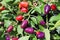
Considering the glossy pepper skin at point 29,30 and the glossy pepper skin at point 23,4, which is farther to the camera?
the glossy pepper skin at point 23,4

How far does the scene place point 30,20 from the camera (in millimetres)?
1923

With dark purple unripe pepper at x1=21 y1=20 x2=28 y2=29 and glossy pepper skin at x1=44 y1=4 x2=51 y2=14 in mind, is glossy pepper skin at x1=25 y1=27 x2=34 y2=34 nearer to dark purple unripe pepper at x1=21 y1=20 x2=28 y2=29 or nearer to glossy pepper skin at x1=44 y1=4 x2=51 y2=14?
dark purple unripe pepper at x1=21 y1=20 x2=28 y2=29

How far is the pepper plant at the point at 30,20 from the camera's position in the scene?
1819 millimetres

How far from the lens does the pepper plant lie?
5.97 ft

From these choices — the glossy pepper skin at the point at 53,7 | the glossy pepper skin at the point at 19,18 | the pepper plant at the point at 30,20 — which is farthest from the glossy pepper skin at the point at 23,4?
the glossy pepper skin at the point at 53,7

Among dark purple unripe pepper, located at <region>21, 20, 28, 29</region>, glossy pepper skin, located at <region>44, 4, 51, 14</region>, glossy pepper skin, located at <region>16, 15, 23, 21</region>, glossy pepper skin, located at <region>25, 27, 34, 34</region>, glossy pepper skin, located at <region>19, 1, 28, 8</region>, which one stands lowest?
glossy pepper skin, located at <region>25, 27, 34, 34</region>

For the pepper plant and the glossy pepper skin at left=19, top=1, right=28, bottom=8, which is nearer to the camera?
the pepper plant

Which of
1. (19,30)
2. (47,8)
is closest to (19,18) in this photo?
(19,30)

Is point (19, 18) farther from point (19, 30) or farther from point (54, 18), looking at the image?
point (54, 18)

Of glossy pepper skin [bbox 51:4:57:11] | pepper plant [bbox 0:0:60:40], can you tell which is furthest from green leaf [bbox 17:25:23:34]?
glossy pepper skin [bbox 51:4:57:11]

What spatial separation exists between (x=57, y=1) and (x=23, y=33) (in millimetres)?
361

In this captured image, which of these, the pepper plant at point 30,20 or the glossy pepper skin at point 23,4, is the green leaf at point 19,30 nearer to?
the pepper plant at point 30,20

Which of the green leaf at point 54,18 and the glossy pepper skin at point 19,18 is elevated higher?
the glossy pepper skin at point 19,18

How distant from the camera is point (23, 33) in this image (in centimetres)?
189
